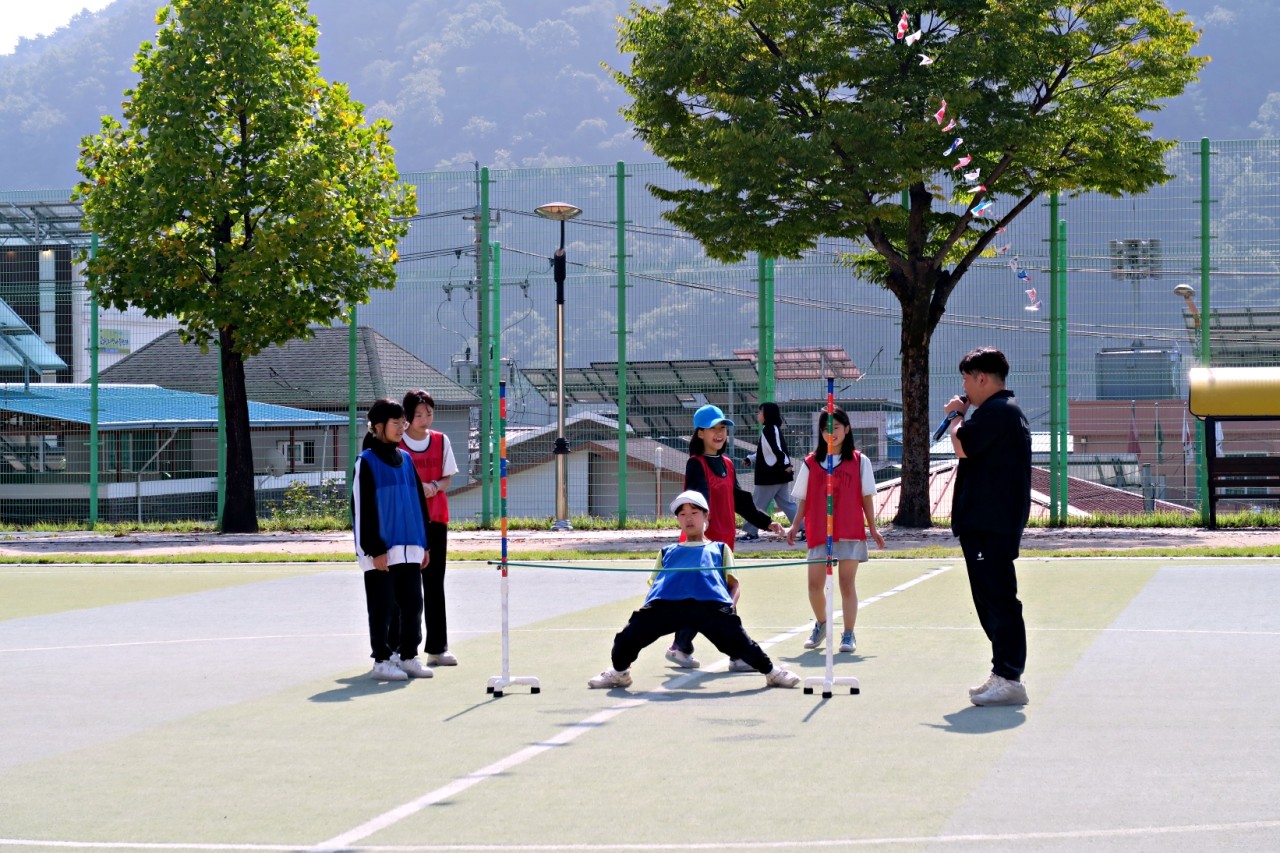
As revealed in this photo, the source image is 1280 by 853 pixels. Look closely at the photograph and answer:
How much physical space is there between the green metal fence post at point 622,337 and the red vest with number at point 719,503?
13.0 meters

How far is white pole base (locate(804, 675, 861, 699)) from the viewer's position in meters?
9.09

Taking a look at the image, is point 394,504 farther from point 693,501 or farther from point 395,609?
point 693,501

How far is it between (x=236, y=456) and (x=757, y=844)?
20386mm

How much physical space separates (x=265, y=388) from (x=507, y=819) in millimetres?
23532

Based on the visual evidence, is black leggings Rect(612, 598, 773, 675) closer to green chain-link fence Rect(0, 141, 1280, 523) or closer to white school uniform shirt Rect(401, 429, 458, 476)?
white school uniform shirt Rect(401, 429, 458, 476)

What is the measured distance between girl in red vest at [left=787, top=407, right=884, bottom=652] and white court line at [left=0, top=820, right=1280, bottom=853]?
522 centimetres

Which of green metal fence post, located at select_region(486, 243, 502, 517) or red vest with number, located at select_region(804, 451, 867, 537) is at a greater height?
green metal fence post, located at select_region(486, 243, 502, 517)

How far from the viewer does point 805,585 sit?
15.9 meters

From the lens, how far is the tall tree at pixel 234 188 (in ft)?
77.7

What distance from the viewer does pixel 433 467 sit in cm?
1128

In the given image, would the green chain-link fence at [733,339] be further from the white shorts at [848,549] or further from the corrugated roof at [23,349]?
the white shorts at [848,549]

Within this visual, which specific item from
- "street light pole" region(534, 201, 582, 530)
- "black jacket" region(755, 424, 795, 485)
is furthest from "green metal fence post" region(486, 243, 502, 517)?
"black jacket" region(755, 424, 795, 485)

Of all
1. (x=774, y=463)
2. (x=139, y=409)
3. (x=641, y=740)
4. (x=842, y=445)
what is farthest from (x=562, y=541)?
(x=641, y=740)

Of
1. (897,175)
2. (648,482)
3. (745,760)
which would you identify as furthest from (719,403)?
(745,760)
